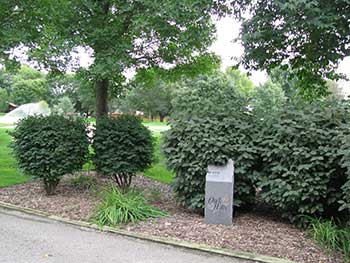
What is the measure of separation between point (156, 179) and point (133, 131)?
2450 millimetres

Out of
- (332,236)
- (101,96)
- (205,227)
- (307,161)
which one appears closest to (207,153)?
(205,227)

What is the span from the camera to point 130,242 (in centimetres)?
440

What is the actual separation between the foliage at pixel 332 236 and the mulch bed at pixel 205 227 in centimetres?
10

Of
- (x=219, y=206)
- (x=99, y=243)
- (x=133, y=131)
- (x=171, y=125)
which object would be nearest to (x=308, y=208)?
(x=219, y=206)

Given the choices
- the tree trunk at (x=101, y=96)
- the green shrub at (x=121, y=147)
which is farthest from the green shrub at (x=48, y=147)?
the tree trunk at (x=101, y=96)

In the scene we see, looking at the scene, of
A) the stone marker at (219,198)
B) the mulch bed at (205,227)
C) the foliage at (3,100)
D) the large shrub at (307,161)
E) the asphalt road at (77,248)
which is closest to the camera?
the asphalt road at (77,248)

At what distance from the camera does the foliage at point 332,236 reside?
416 cm

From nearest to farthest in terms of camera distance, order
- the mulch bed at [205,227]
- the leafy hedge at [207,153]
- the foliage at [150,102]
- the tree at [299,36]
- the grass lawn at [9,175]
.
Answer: the mulch bed at [205,227], the leafy hedge at [207,153], the tree at [299,36], the grass lawn at [9,175], the foliage at [150,102]

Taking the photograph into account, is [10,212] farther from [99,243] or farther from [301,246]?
[301,246]

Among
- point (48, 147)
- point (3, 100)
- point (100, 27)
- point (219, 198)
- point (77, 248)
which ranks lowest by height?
point (77, 248)

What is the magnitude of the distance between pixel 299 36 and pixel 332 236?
13.4 feet

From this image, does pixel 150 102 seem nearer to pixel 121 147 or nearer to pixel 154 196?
pixel 121 147

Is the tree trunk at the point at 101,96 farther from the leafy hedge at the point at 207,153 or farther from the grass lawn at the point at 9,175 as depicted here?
the leafy hedge at the point at 207,153

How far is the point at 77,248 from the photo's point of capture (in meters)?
4.14
